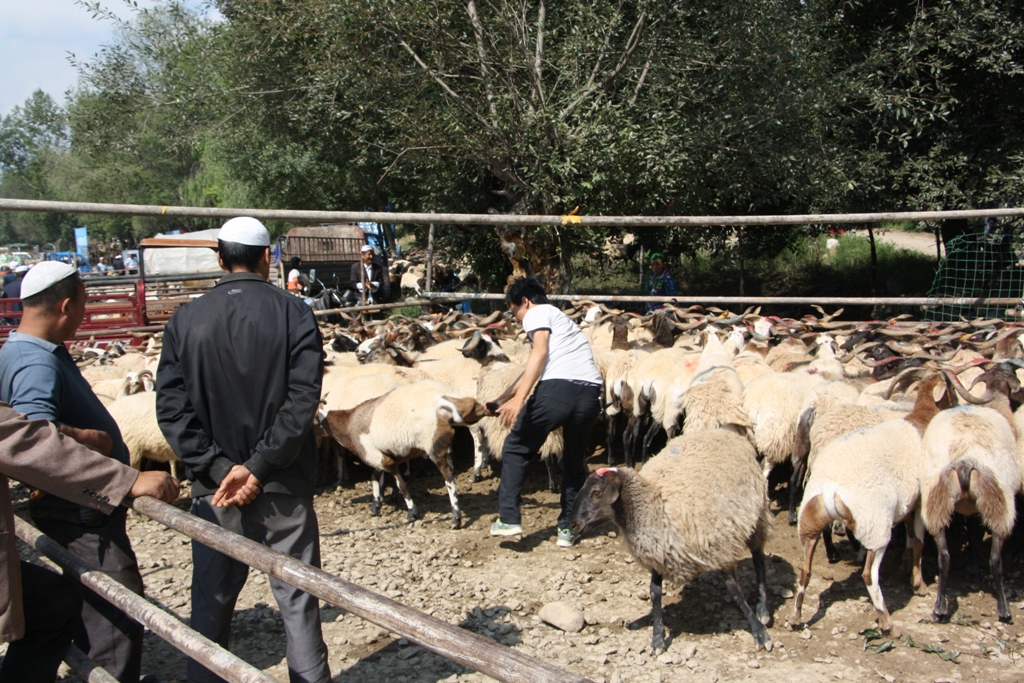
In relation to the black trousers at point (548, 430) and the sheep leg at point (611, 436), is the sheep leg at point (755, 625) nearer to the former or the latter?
the black trousers at point (548, 430)

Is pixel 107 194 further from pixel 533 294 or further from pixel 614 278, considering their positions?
pixel 533 294

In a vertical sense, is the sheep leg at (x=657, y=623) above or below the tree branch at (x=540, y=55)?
below

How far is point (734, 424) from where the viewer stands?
5758 mm

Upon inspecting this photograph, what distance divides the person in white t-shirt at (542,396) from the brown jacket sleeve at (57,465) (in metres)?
2.61

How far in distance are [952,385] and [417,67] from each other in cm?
1045

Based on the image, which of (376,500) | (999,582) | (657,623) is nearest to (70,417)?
(657,623)

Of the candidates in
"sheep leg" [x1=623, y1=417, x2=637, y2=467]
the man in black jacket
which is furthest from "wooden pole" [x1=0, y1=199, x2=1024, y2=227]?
"sheep leg" [x1=623, y1=417, x2=637, y2=467]

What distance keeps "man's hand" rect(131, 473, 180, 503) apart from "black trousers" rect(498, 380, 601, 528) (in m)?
2.62

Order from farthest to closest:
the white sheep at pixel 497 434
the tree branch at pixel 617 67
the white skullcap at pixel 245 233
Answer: the tree branch at pixel 617 67 → the white sheep at pixel 497 434 → the white skullcap at pixel 245 233

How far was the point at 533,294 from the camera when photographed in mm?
5223

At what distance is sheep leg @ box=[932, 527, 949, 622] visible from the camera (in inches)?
166

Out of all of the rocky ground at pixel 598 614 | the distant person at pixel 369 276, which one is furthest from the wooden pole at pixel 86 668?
the distant person at pixel 369 276

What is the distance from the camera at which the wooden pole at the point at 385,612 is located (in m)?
1.69

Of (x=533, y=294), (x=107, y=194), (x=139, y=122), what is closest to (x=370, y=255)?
(x=139, y=122)
